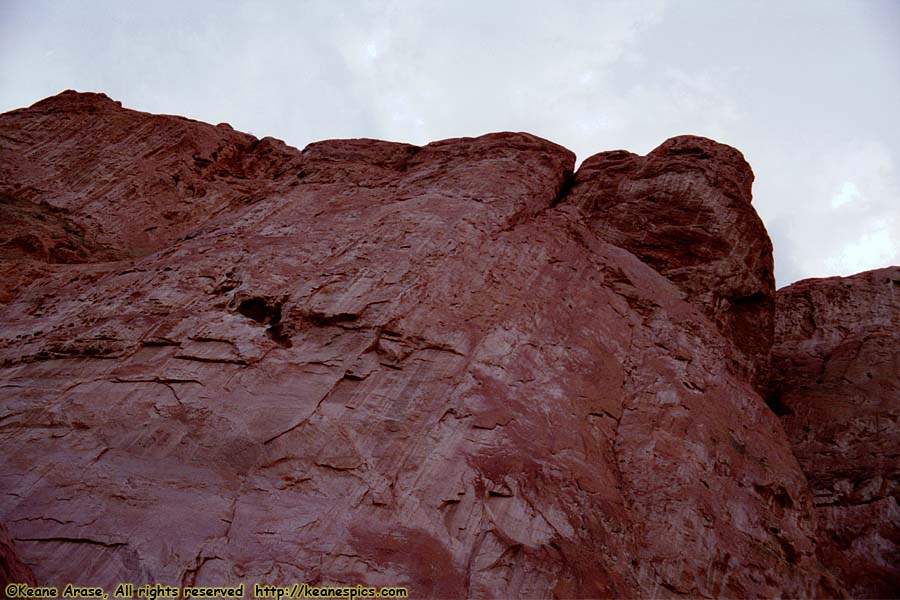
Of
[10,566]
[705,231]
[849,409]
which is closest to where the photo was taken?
[10,566]

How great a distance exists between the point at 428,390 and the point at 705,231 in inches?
327

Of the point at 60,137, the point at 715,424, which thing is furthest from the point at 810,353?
the point at 60,137

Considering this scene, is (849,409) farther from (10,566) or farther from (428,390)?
(10,566)

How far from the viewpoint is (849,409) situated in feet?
51.9

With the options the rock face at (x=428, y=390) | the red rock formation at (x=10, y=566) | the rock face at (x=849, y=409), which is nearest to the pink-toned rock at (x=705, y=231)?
the rock face at (x=428, y=390)

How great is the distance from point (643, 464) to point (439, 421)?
133 inches

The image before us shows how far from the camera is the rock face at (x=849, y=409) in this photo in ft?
41.4

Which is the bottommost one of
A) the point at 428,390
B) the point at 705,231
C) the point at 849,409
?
the point at 428,390

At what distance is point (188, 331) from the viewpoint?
10844 mm

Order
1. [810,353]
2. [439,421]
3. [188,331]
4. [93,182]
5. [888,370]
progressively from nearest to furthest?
[439,421] → [188,331] → [888,370] → [810,353] → [93,182]

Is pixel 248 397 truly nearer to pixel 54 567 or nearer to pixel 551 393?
pixel 54 567

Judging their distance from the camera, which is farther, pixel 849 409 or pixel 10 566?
pixel 849 409

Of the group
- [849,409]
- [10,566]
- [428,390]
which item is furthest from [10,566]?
[849,409]

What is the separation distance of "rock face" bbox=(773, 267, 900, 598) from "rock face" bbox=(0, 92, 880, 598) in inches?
83.3
